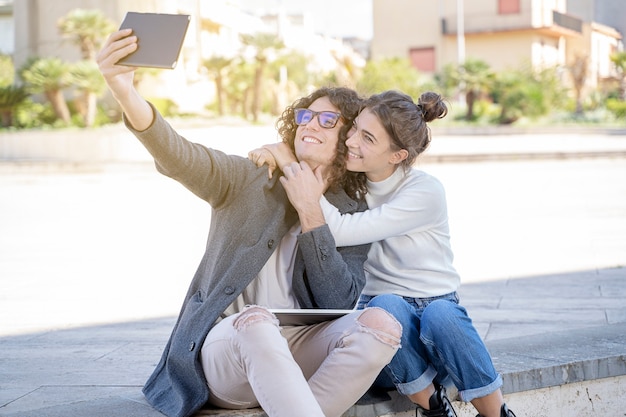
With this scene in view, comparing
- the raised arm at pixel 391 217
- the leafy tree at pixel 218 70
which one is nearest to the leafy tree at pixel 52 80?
the leafy tree at pixel 218 70

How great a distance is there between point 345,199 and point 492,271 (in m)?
4.14

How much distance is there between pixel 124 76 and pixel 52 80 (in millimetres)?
30058

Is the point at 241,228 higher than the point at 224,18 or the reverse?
the reverse

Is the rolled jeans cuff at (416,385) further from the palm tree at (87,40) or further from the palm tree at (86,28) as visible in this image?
the palm tree at (86,28)

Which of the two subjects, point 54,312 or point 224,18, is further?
point 224,18

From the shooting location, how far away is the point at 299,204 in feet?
10.9

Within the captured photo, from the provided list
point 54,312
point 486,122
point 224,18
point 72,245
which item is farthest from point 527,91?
point 54,312

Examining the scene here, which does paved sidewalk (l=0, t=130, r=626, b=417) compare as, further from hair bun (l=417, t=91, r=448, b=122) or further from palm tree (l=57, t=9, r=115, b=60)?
palm tree (l=57, t=9, r=115, b=60)

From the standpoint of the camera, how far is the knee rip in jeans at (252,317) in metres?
2.97

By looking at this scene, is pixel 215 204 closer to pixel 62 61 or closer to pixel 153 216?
pixel 153 216

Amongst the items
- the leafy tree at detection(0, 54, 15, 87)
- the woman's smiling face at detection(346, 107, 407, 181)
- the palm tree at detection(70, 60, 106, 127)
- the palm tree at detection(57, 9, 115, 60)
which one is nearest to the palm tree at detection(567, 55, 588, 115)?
the palm tree at detection(57, 9, 115, 60)

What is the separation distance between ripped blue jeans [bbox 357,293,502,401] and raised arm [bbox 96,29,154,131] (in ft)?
3.41

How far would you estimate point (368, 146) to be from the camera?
346 centimetres

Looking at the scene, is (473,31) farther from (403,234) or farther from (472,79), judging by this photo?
(403,234)
